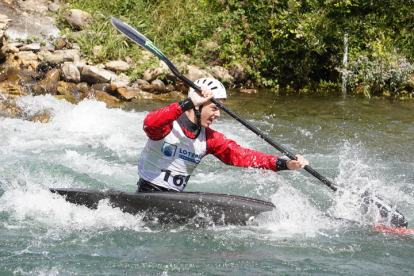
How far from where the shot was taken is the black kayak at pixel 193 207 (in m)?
4.42

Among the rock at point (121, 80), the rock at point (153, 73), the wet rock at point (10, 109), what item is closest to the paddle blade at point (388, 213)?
the wet rock at point (10, 109)

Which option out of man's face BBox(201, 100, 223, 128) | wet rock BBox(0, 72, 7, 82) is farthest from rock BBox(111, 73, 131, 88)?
man's face BBox(201, 100, 223, 128)

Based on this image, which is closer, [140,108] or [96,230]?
[96,230]

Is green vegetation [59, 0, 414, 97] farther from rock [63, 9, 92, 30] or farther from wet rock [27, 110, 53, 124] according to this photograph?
wet rock [27, 110, 53, 124]

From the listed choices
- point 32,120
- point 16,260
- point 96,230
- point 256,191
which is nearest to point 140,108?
point 32,120

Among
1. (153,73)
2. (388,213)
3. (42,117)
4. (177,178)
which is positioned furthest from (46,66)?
(388,213)

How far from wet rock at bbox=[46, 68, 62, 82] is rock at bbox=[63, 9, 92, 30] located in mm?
2399

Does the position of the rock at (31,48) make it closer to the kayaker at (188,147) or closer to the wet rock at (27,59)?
the wet rock at (27,59)

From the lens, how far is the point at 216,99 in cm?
429

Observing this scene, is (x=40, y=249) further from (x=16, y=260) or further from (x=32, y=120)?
(x=32, y=120)

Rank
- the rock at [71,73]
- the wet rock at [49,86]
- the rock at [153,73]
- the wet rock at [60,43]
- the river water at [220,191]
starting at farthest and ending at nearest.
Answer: the wet rock at [60,43] < the rock at [153,73] < the rock at [71,73] < the wet rock at [49,86] < the river water at [220,191]

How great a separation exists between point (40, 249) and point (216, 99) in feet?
6.01

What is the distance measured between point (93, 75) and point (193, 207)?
7.81 meters

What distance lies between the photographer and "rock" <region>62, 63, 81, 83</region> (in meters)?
11.5
